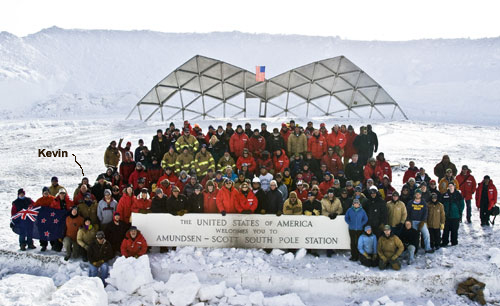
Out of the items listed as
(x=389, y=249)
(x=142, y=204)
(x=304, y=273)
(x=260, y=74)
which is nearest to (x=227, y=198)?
(x=142, y=204)

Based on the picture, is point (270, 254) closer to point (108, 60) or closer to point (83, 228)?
point (83, 228)

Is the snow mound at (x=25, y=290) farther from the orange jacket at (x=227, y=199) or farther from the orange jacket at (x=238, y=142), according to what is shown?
the orange jacket at (x=238, y=142)

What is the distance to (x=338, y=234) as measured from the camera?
8336 mm

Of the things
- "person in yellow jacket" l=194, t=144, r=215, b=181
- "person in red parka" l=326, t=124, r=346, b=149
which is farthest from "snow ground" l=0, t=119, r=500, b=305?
"person in red parka" l=326, t=124, r=346, b=149

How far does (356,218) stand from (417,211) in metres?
1.39

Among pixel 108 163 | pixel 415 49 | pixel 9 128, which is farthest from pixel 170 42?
pixel 108 163

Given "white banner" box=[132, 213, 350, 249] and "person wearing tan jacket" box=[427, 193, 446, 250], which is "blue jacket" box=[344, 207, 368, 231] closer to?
"white banner" box=[132, 213, 350, 249]

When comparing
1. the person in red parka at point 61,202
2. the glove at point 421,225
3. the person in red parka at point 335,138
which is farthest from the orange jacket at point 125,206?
the person in red parka at point 335,138

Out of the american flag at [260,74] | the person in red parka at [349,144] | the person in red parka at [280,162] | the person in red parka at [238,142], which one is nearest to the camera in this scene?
the person in red parka at [280,162]

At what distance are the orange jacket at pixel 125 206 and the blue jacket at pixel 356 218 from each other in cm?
455

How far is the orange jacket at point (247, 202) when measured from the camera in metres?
8.40

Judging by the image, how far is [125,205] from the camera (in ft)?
27.3

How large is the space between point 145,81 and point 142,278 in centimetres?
5680

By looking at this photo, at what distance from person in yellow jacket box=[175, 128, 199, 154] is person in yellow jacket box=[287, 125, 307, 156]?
2.86 m
